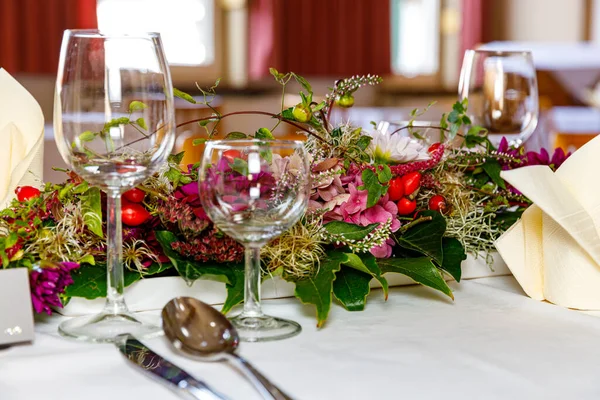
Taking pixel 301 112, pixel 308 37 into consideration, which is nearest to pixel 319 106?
pixel 301 112

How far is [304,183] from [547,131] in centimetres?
318

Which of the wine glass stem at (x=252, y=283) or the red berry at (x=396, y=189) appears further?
the red berry at (x=396, y=189)

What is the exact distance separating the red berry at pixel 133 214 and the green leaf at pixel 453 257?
33 cm

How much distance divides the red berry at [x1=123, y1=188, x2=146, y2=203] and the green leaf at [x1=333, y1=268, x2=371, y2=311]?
22 centimetres

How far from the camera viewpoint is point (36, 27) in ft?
14.8

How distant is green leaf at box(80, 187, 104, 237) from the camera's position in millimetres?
806

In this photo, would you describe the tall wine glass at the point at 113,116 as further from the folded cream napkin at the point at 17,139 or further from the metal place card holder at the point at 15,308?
the folded cream napkin at the point at 17,139

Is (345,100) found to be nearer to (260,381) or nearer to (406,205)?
(406,205)

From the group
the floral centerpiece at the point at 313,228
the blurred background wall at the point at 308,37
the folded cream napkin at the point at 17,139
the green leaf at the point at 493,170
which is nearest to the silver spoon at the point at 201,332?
the floral centerpiece at the point at 313,228

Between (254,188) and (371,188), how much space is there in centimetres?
23

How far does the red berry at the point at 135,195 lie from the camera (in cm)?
83

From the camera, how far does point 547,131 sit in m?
3.66

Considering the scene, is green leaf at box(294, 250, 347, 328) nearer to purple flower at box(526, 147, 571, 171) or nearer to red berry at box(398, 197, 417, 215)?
red berry at box(398, 197, 417, 215)

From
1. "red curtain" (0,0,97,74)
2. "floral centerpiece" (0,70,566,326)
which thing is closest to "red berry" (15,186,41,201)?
"floral centerpiece" (0,70,566,326)
